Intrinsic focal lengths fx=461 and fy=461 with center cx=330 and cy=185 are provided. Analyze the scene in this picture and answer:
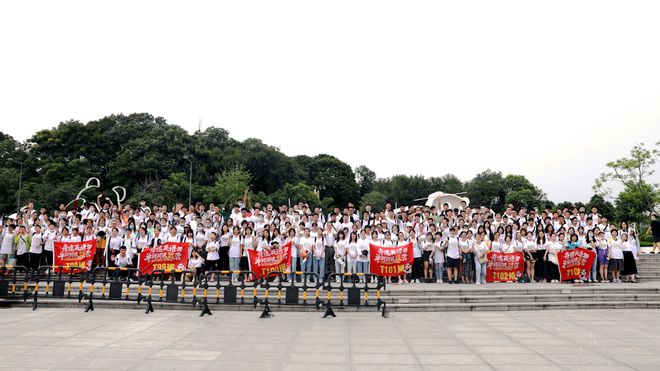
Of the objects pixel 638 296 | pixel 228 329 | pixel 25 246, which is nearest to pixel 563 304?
pixel 638 296

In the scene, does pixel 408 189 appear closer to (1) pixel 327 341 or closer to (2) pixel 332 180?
(2) pixel 332 180

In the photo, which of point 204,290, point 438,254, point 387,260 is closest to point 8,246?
point 204,290

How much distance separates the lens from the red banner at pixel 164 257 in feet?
45.0

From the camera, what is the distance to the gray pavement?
22.5ft

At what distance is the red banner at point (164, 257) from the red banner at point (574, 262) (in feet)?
39.2

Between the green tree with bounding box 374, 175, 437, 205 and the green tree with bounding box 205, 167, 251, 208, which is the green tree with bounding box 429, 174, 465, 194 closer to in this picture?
the green tree with bounding box 374, 175, 437, 205

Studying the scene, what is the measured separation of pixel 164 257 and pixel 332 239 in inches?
207

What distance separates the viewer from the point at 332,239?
602 inches

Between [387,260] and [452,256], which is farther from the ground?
[452,256]

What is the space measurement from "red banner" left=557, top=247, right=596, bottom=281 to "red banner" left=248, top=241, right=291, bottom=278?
8889mm

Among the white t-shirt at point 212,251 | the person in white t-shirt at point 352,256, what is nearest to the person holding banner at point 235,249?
the white t-shirt at point 212,251

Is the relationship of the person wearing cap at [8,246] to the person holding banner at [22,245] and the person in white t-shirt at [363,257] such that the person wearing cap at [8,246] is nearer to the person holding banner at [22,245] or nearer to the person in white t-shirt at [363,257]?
the person holding banner at [22,245]

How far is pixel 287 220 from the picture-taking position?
1586 centimetres

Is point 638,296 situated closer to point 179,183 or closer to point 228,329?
point 228,329
